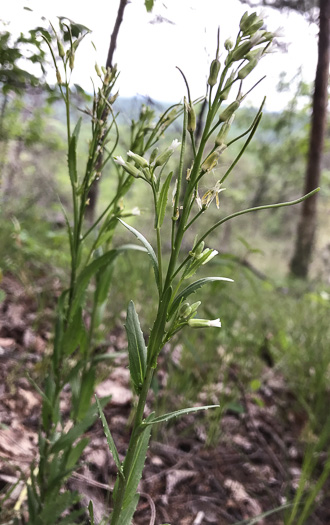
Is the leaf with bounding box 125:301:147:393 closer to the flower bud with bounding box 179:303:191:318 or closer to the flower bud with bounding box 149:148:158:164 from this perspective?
the flower bud with bounding box 179:303:191:318

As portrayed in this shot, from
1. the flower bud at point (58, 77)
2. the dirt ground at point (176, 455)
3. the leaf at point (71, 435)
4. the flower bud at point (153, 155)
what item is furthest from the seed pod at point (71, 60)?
the dirt ground at point (176, 455)

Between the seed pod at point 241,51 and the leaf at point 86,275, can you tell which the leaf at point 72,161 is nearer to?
the leaf at point 86,275

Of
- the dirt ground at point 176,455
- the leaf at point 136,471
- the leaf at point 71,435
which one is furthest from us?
the dirt ground at point 176,455

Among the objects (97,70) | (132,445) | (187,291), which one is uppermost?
(97,70)

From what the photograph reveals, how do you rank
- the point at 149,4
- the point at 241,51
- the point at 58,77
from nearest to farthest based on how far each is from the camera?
the point at 241,51
the point at 58,77
the point at 149,4

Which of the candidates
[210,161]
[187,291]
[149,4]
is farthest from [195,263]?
[149,4]

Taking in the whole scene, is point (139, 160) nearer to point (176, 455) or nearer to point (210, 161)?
point (210, 161)

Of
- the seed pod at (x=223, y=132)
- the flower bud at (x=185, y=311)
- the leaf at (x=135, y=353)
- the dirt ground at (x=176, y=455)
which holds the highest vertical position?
the seed pod at (x=223, y=132)
